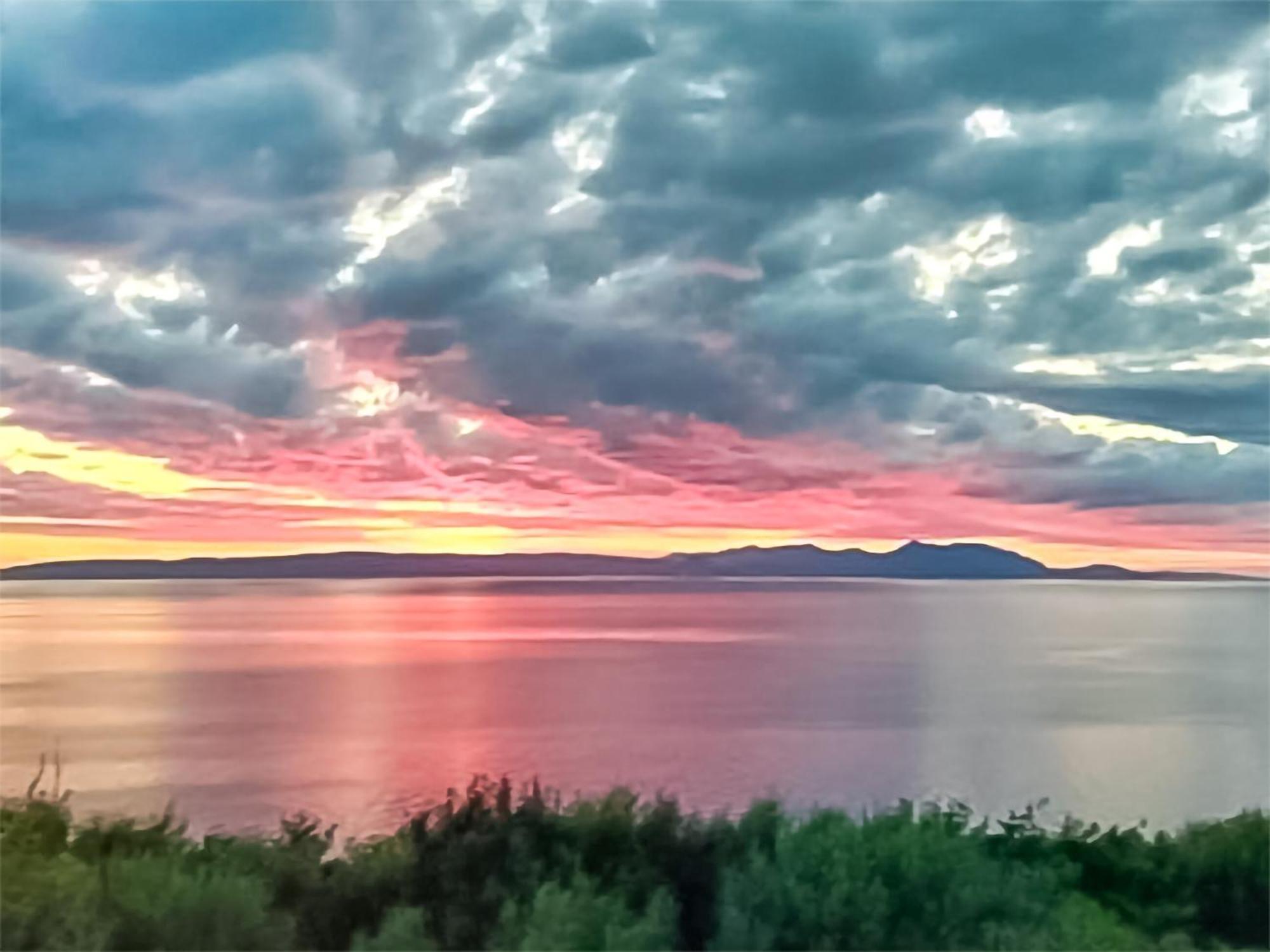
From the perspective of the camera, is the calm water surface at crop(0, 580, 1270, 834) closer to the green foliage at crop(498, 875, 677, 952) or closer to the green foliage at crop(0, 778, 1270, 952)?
the green foliage at crop(0, 778, 1270, 952)

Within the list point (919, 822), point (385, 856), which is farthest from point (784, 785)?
point (385, 856)

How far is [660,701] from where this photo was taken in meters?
6.32

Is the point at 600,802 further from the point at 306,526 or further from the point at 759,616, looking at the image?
the point at 759,616

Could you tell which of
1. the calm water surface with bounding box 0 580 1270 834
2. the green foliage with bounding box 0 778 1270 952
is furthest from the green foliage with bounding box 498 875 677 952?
the calm water surface with bounding box 0 580 1270 834

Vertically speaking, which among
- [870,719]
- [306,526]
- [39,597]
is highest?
[306,526]

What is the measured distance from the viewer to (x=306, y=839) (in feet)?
8.39

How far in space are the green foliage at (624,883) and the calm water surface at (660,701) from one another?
0.14 metres

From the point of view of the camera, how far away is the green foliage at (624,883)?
231 centimetres

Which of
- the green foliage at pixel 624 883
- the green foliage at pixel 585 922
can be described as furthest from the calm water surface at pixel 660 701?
the green foliage at pixel 585 922

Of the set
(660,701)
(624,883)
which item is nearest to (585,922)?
(624,883)

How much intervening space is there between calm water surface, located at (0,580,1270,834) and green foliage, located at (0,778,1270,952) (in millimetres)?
143

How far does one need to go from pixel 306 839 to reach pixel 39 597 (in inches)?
69.0

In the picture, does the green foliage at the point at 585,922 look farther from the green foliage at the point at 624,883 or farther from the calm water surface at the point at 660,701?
the calm water surface at the point at 660,701

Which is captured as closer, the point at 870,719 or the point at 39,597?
the point at 39,597
